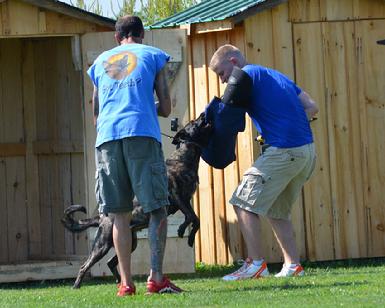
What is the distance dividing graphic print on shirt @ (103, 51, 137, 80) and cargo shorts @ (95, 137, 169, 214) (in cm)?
50

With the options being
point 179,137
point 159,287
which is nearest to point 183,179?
point 179,137

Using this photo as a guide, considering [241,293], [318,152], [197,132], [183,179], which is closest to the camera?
[241,293]

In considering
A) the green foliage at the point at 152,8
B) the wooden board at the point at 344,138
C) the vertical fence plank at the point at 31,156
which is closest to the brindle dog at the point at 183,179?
the wooden board at the point at 344,138

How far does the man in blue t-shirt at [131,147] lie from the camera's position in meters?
8.01

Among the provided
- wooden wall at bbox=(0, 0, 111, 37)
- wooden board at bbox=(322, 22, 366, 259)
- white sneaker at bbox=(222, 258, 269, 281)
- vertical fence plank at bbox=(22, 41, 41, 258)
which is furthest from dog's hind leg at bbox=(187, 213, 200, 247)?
vertical fence plank at bbox=(22, 41, 41, 258)

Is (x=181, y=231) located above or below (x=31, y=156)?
below

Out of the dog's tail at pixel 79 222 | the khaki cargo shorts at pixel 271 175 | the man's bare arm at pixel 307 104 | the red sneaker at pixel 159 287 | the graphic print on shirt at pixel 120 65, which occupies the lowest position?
the red sneaker at pixel 159 287

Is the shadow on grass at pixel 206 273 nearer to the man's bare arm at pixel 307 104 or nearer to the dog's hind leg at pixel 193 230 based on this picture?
the dog's hind leg at pixel 193 230

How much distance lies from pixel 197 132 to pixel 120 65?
89.8 inches

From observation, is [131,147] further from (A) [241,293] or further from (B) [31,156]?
(B) [31,156]

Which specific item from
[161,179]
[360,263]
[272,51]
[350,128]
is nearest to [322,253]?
[360,263]

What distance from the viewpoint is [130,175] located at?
26.4 ft

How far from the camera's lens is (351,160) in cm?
1180

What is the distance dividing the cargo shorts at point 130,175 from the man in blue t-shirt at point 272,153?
167 cm
